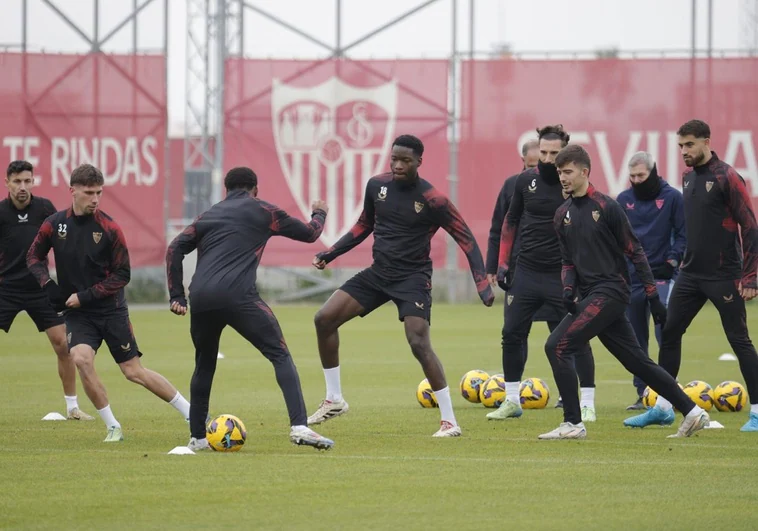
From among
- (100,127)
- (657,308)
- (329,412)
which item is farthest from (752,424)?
(100,127)

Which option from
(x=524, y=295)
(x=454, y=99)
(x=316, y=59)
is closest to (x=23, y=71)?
(x=316, y=59)

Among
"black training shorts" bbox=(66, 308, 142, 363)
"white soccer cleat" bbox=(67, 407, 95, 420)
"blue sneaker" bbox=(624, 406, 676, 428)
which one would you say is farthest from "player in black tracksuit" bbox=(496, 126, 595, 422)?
"white soccer cleat" bbox=(67, 407, 95, 420)

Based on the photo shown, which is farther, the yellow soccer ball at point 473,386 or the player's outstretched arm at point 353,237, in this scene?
the yellow soccer ball at point 473,386

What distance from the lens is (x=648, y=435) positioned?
11.6 meters

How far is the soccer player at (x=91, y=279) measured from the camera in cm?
1129

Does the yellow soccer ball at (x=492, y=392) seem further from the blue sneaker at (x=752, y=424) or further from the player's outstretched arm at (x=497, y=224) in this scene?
the blue sneaker at (x=752, y=424)

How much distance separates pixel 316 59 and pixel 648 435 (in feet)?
78.5

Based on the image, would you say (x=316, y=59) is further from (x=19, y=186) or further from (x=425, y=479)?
(x=425, y=479)

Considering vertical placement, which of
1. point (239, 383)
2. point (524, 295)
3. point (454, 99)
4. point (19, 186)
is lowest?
point (239, 383)

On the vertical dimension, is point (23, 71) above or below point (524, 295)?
above

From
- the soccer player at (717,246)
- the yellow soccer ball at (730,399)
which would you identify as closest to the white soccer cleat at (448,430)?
the soccer player at (717,246)

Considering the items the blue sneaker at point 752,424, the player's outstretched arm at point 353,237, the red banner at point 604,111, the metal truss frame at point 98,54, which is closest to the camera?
the blue sneaker at point 752,424

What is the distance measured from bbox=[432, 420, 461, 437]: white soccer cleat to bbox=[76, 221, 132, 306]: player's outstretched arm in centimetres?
280

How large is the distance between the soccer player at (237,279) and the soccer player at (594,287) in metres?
2.06
